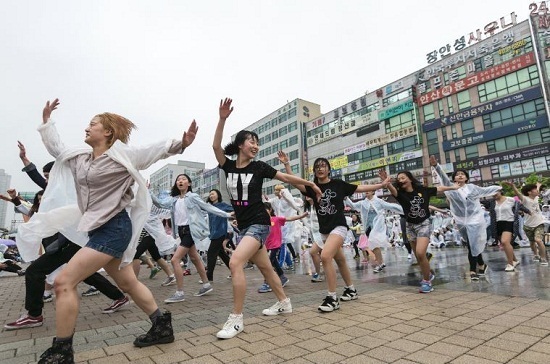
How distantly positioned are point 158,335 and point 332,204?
8.70 ft

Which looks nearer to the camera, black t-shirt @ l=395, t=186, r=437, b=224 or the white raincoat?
the white raincoat

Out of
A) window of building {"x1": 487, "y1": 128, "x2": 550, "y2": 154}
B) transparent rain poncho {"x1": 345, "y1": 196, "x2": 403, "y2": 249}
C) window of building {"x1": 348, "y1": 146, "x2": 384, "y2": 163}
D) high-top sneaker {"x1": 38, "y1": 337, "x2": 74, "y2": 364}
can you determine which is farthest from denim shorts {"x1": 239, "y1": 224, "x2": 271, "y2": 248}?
window of building {"x1": 348, "y1": 146, "x2": 384, "y2": 163}

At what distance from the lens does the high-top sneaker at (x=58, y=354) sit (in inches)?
93.8

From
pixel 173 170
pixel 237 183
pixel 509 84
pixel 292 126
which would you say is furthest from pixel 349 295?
pixel 173 170

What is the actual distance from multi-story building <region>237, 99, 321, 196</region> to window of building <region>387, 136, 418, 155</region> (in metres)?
17.0

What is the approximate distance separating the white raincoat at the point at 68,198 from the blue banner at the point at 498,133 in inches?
1522

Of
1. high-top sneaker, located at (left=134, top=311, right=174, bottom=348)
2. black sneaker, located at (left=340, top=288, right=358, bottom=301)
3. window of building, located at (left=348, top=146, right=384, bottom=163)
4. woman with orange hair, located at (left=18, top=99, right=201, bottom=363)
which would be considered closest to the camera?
woman with orange hair, located at (left=18, top=99, right=201, bottom=363)

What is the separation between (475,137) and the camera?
36531 millimetres

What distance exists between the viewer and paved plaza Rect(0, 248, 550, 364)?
263 centimetres

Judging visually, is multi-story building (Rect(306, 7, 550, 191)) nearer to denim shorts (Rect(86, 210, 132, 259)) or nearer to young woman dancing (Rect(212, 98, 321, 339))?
young woman dancing (Rect(212, 98, 321, 339))

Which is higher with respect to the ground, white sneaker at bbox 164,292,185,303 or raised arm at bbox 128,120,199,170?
raised arm at bbox 128,120,199,170

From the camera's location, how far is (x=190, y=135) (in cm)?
326

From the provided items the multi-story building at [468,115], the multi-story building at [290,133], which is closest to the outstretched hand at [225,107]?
the multi-story building at [468,115]

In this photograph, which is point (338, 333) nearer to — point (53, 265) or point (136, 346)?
point (136, 346)
